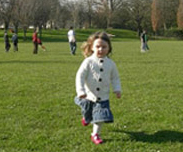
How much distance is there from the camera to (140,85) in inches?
415

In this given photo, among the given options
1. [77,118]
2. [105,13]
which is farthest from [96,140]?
[105,13]

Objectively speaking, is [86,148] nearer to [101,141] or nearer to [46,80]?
[101,141]

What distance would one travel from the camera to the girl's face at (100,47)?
4.93 m

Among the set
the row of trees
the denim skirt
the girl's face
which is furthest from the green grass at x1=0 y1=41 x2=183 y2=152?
the row of trees

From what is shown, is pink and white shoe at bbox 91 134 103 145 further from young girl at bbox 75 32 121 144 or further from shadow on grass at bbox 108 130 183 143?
shadow on grass at bbox 108 130 183 143

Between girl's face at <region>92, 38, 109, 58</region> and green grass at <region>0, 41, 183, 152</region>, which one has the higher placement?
Answer: girl's face at <region>92, 38, 109, 58</region>

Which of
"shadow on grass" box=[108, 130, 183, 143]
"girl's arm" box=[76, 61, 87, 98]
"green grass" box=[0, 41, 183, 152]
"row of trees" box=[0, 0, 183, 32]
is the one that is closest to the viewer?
"girl's arm" box=[76, 61, 87, 98]

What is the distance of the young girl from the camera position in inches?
194

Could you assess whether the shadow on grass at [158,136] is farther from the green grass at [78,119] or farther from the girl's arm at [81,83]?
the girl's arm at [81,83]

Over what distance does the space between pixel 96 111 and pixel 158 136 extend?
1.20 metres

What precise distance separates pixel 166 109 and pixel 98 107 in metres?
2.73

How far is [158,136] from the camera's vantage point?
5.47 metres

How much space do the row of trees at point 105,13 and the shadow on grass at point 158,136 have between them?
5571 cm

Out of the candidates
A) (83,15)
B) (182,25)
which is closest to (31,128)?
(182,25)
